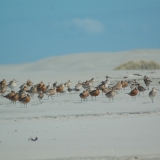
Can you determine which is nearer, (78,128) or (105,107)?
(78,128)

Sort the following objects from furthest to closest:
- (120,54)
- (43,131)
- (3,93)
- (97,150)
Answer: (120,54)
(3,93)
(43,131)
(97,150)

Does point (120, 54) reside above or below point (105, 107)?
above

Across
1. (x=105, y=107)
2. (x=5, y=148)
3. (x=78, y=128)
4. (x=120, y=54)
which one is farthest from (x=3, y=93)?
(x=120, y=54)

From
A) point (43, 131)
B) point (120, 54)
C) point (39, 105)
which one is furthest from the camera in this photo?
point (120, 54)

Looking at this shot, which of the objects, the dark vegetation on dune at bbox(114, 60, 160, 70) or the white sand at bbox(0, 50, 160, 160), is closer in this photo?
the white sand at bbox(0, 50, 160, 160)

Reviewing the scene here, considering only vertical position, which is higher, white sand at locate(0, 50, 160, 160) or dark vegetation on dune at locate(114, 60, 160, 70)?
dark vegetation on dune at locate(114, 60, 160, 70)

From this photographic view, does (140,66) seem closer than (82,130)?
No

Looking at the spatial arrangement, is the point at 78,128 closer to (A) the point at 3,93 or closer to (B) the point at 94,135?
(B) the point at 94,135

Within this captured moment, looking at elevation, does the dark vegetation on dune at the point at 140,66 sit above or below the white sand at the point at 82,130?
above

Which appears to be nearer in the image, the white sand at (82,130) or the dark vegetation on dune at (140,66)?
the white sand at (82,130)

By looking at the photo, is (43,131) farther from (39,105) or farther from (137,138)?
(39,105)

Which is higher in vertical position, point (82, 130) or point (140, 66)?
point (140, 66)
